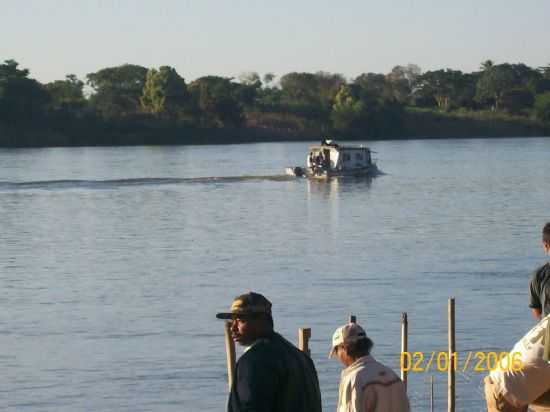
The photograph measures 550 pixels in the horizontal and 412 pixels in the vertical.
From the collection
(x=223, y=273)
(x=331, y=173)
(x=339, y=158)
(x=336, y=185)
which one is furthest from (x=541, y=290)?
(x=331, y=173)

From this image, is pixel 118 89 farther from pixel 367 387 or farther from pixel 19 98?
pixel 367 387

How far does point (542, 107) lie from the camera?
178 metres

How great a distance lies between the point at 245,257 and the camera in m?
42.3

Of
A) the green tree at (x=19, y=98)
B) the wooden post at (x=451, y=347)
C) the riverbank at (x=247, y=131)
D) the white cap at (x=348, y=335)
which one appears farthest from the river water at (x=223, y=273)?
the riverbank at (x=247, y=131)

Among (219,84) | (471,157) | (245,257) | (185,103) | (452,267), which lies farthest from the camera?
(219,84)

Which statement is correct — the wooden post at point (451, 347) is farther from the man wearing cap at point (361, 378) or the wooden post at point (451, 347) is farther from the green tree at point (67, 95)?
the green tree at point (67, 95)

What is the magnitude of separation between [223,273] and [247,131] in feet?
425

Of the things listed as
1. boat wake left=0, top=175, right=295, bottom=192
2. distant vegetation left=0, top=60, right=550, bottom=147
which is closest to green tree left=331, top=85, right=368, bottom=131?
distant vegetation left=0, top=60, right=550, bottom=147

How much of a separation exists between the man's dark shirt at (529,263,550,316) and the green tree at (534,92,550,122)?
171 metres

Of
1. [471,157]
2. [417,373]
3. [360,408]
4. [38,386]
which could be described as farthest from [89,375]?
[471,157]

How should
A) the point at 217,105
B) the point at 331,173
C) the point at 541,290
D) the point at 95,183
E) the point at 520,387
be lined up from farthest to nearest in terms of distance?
1. the point at 217,105
2. the point at 331,173
3. the point at 95,183
4. the point at 541,290
5. the point at 520,387

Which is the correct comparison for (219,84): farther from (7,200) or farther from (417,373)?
(417,373)

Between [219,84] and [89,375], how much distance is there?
150 metres

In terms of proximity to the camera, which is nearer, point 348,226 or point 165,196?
point 348,226
